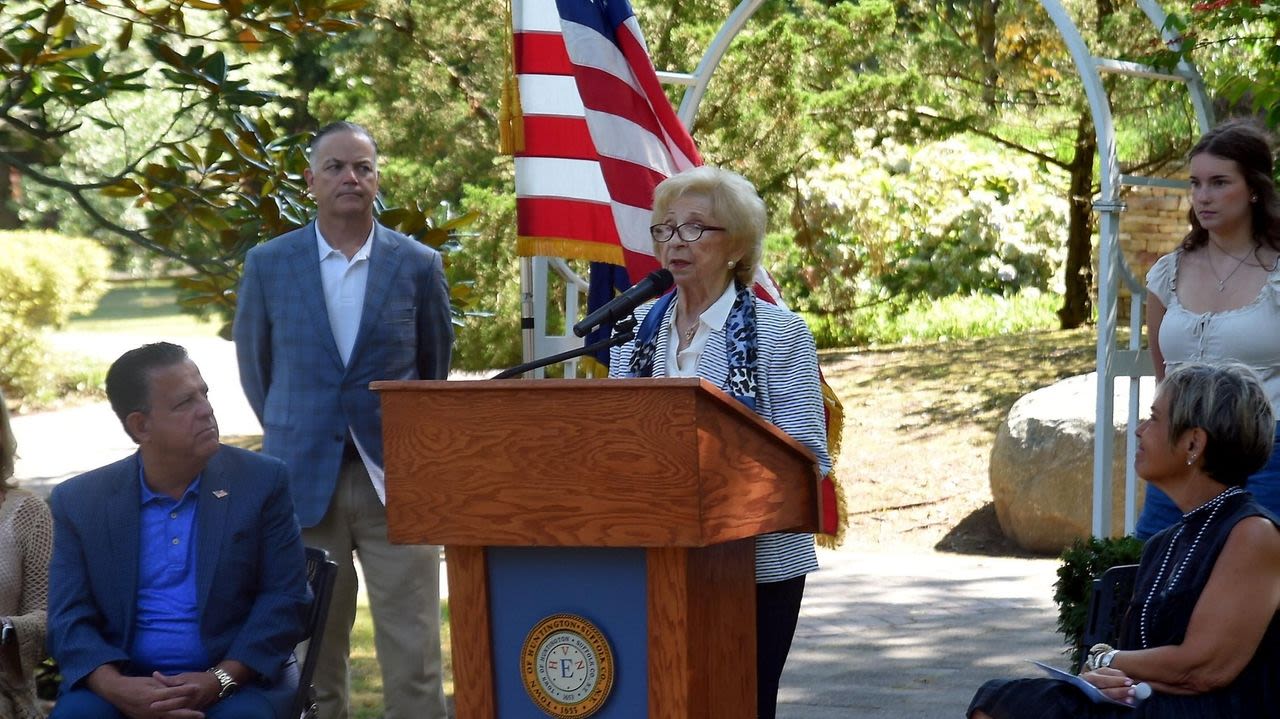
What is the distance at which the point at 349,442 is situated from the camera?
4828mm

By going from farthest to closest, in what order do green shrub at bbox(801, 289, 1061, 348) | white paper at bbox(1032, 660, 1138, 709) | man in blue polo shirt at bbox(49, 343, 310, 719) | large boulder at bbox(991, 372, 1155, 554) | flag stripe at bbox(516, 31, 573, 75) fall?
green shrub at bbox(801, 289, 1061, 348) → large boulder at bbox(991, 372, 1155, 554) → flag stripe at bbox(516, 31, 573, 75) → man in blue polo shirt at bbox(49, 343, 310, 719) → white paper at bbox(1032, 660, 1138, 709)

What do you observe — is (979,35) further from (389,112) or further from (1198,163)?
(1198,163)

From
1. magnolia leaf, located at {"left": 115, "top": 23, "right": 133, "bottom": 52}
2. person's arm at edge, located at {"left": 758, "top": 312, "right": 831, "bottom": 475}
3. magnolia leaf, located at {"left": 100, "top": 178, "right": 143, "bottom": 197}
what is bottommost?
person's arm at edge, located at {"left": 758, "top": 312, "right": 831, "bottom": 475}

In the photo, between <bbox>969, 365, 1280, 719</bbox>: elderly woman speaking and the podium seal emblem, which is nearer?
the podium seal emblem

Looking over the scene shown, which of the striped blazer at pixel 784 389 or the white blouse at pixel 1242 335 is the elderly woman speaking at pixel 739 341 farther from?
the white blouse at pixel 1242 335

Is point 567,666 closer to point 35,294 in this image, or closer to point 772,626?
point 772,626

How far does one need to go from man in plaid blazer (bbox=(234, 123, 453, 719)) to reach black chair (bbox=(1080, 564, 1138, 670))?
2083mm

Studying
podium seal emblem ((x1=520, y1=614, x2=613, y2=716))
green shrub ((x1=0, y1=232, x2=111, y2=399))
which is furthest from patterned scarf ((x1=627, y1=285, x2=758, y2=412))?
green shrub ((x1=0, y1=232, x2=111, y2=399))

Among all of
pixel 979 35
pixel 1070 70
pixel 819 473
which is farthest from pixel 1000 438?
pixel 819 473

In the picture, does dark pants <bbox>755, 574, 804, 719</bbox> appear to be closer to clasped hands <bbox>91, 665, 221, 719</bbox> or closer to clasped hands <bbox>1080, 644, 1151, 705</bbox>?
clasped hands <bbox>1080, 644, 1151, 705</bbox>

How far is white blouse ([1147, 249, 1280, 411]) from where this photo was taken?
4.57 metres

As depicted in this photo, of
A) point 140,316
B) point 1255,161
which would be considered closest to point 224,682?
point 1255,161

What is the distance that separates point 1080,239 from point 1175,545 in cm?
1213

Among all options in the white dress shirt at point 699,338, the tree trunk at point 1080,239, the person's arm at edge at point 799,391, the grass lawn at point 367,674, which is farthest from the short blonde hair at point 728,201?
the tree trunk at point 1080,239
